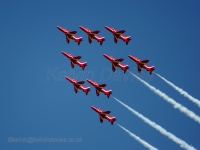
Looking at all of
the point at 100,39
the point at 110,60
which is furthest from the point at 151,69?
the point at 100,39

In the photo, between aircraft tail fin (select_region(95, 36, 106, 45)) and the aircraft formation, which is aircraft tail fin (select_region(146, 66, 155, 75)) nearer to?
the aircraft formation

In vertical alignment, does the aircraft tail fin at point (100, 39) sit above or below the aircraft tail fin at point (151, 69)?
above

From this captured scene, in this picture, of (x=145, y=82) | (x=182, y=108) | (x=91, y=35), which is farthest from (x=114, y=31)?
(x=182, y=108)

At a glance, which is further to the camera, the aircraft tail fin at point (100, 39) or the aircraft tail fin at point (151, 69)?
the aircraft tail fin at point (100, 39)

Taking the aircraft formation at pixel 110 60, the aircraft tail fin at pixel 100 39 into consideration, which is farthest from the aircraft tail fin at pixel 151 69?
the aircraft tail fin at pixel 100 39

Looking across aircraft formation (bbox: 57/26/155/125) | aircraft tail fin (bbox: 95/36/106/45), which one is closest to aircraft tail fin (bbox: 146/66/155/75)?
aircraft formation (bbox: 57/26/155/125)

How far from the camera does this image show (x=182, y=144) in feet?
316

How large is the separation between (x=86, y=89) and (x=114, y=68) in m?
6.24

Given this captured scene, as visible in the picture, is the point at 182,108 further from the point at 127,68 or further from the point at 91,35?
the point at 91,35

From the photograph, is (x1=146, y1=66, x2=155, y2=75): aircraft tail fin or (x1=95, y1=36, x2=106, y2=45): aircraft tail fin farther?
(x1=95, y1=36, x2=106, y2=45): aircraft tail fin

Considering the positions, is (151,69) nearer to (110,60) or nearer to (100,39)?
(110,60)

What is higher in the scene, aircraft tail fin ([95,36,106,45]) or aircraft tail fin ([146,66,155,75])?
aircraft tail fin ([95,36,106,45])

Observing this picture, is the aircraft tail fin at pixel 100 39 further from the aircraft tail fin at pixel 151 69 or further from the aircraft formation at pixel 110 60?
the aircraft tail fin at pixel 151 69

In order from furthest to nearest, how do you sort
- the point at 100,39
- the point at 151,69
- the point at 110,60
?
the point at 110,60, the point at 100,39, the point at 151,69
